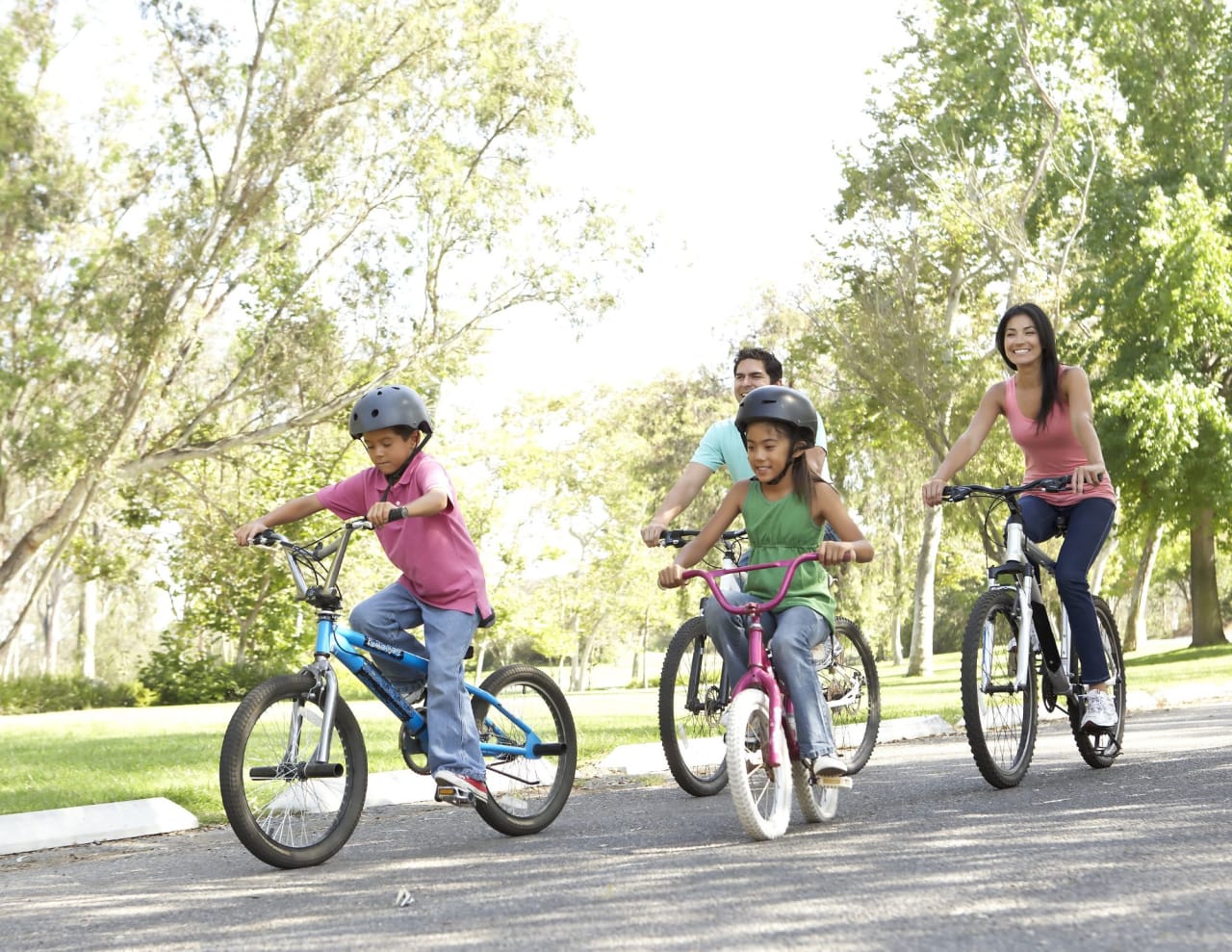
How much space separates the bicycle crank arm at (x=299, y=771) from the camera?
5.68 metres

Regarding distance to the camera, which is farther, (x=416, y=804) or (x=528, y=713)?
(x=416, y=804)

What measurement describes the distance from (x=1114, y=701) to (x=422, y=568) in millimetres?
3960

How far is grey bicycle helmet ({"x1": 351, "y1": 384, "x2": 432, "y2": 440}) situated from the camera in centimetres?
618

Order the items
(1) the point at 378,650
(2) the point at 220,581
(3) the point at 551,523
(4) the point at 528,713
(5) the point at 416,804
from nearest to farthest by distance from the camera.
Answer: (1) the point at 378,650 → (4) the point at 528,713 → (5) the point at 416,804 → (2) the point at 220,581 → (3) the point at 551,523

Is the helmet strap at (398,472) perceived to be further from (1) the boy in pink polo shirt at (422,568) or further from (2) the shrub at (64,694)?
(2) the shrub at (64,694)

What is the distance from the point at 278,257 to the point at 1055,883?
899 inches

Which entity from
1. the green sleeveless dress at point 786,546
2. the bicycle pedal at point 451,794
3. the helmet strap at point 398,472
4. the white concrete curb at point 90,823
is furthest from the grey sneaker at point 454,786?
the white concrete curb at point 90,823

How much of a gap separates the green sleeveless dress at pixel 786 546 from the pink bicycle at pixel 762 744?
82 mm

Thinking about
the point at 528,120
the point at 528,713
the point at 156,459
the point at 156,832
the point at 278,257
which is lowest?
the point at 156,832

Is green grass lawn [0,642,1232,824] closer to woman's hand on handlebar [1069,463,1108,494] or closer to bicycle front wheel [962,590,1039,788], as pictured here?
bicycle front wheel [962,590,1039,788]

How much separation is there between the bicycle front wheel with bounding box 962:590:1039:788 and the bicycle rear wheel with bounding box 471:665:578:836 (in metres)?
1.93

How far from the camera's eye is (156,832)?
7508mm

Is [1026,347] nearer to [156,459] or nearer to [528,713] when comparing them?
[528,713]

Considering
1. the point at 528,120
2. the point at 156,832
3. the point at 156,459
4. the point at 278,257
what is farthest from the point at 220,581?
the point at 156,832
